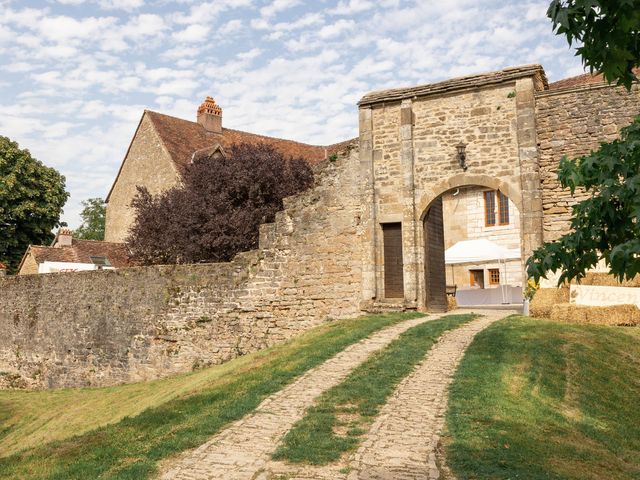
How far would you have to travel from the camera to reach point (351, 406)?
7875 mm

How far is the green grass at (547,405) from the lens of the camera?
5.85 m

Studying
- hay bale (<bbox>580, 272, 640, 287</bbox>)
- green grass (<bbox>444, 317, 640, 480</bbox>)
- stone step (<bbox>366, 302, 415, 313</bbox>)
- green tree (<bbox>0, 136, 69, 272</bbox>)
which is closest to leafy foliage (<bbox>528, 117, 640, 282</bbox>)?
green grass (<bbox>444, 317, 640, 480</bbox>)

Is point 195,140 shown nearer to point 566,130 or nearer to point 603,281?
point 566,130

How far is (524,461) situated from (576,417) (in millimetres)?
2308

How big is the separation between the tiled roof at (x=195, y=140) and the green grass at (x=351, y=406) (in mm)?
21192

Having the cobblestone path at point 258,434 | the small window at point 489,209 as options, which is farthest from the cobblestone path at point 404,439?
the small window at point 489,209

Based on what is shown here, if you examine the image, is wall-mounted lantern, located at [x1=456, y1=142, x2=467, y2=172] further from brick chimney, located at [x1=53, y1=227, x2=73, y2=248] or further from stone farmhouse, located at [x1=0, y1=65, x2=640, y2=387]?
brick chimney, located at [x1=53, y1=227, x2=73, y2=248]

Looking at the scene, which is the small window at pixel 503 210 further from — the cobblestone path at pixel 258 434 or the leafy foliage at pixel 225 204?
the cobblestone path at pixel 258 434

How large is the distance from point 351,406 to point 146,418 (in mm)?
2622

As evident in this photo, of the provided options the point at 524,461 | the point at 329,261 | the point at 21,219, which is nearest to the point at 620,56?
the point at 524,461

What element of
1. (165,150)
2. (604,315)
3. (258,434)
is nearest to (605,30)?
(258,434)

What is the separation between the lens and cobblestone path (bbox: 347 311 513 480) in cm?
565

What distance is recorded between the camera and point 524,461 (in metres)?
5.77

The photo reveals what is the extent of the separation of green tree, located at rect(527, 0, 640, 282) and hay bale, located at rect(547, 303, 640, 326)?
9.09 meters
